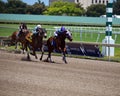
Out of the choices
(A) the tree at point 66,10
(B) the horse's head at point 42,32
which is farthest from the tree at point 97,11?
(B) the horse's head at point 42,32

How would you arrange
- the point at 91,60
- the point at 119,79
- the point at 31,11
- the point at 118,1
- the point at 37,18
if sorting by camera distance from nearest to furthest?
the point at 119,79 < the point at 91,60 < the point at 37,18 < the point at 118,1 < the point at 31,11

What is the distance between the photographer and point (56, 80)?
10.4m

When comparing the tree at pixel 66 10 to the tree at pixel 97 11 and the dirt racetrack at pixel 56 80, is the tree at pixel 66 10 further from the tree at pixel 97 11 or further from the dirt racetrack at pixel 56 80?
the dirt racetrack at pixel 56 80

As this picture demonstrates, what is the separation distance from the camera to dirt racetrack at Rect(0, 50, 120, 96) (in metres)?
8.70

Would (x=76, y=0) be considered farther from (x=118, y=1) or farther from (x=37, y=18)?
(x=37, y=18)

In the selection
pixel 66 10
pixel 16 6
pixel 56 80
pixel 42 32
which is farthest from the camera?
pixel 66 10

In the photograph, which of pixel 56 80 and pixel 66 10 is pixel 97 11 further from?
pixel 56 80

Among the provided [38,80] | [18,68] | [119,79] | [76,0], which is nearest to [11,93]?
[38,80]

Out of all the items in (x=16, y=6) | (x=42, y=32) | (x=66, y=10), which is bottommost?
(x=66, y=10)

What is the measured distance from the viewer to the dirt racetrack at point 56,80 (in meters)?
8.70

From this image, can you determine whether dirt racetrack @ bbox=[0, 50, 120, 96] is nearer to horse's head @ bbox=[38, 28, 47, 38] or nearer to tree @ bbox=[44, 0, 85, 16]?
horse's head @ bbox=[38, 28, 47, 38]

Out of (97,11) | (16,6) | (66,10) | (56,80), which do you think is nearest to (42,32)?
(56,80)

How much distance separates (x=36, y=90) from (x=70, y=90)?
2.35 feet

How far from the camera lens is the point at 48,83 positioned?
9.88 meters
